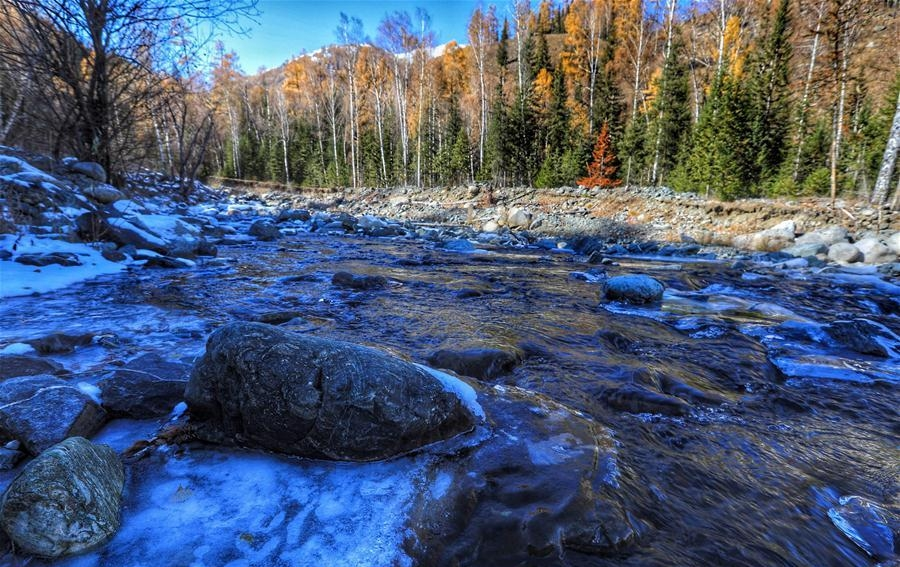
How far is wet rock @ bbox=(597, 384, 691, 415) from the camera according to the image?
2.83 m

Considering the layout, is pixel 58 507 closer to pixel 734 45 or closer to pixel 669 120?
pixel 669 120

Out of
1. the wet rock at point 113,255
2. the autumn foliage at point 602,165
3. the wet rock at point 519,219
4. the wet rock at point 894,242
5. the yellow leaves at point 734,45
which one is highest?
the yellow leaves at point 734,45

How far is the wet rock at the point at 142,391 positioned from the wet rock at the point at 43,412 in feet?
0.36

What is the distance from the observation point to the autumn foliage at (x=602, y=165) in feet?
80.5

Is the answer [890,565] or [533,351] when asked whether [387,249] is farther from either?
[890,565]

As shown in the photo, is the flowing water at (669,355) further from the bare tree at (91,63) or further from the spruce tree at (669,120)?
the spruce tree at (669,120)

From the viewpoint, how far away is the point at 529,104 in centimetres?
2897

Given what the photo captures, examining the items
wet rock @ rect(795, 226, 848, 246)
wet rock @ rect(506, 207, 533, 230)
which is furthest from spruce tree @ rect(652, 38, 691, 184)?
wet rock @ rect(795, 226, 848, 246)

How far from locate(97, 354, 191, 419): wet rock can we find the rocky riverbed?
1 centimetres

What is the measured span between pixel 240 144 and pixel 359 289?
147 feet

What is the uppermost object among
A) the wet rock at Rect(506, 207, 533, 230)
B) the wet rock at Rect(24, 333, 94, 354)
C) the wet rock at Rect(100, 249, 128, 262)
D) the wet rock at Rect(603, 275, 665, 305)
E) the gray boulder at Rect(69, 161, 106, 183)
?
the gray boulder at Rect(69, 161, 106, 183)

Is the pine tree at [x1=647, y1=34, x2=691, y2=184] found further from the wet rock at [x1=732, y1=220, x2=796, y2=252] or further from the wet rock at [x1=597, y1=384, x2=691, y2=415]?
the wet rock at [x1=597, y1=384, x2=691, y2=415]

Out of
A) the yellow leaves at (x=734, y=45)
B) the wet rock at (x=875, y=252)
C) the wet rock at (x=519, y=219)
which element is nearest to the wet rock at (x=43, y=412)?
the wet rock at (x=875, y=252)

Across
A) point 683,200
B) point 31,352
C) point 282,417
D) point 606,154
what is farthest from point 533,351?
point 606,154
